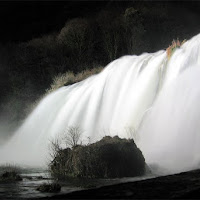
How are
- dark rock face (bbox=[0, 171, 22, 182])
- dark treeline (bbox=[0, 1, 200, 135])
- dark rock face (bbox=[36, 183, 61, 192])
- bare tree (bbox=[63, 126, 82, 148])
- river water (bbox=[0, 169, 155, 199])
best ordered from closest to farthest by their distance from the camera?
river water (bbox=[0, 169, 155, 199]), dark rock face (bbox=[36, 183, 61, 192]), dark rock face (bbox=[0, 171, 22, 182]), bare tree (bbox=[63, 126, 82, 148]), dark treeline (bbox=[0, 1, 200, 135])

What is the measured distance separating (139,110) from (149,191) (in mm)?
17874

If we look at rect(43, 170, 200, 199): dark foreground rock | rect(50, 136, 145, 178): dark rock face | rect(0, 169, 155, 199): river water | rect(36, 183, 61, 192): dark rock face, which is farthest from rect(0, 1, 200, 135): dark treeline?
rect(43, 170, 200, 199): dark foreground rock

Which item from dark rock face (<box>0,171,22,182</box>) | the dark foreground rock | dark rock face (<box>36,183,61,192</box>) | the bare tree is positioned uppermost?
the bare tree

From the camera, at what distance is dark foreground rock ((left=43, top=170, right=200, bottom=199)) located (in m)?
11.8

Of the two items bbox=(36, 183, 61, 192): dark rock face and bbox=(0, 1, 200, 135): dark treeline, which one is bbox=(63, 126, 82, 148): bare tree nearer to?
bbox=(36, 183, 61, 192): dark rock face

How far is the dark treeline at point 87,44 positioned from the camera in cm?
5806

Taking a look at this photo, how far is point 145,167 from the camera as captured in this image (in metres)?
20.5

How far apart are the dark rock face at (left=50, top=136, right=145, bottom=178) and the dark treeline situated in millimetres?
34425

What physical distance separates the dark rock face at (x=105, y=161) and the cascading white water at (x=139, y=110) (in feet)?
7.03

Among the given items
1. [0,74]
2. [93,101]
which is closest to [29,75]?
[0,74]

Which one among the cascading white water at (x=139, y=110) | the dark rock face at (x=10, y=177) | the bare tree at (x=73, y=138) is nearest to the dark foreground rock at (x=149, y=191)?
the cascading white water at (x=139, y=110)

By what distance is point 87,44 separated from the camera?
66.2m

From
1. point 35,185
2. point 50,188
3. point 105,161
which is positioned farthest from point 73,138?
point 50,188

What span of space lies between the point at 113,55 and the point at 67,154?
43.6 meters
